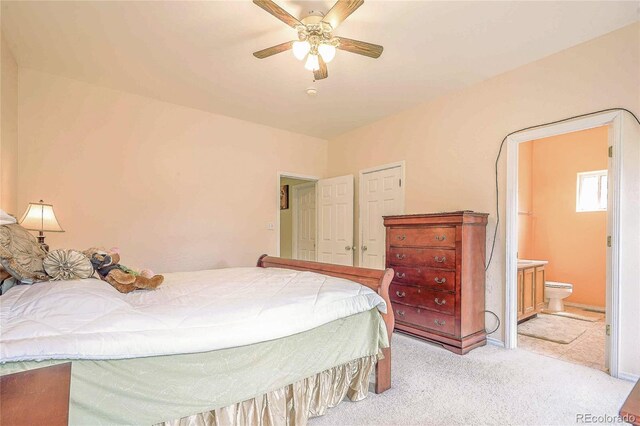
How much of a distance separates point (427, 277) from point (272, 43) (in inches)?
104

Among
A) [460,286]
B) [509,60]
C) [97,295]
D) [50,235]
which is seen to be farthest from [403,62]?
[50,235]

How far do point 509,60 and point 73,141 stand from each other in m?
4.46

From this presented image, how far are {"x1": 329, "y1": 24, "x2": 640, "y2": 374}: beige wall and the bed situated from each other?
73.4 inches

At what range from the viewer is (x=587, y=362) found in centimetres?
264

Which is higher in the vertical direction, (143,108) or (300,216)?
(143,108)

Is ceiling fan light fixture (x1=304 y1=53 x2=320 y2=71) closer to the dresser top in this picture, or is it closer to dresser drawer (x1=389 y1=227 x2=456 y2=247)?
the dresser top

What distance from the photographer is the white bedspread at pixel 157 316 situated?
1112 mm

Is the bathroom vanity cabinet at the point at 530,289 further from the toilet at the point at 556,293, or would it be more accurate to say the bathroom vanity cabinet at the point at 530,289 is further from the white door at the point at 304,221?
the white door at the point at 304,221

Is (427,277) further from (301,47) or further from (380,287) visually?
(301,47)

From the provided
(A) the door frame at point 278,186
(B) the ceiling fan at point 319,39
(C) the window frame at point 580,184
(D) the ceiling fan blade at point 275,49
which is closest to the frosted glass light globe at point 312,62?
(B) the ceiling fan at point 319,39

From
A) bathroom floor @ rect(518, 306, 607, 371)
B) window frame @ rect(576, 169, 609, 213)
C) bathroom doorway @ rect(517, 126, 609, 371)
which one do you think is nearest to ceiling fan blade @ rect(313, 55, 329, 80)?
bathroom doorway @ rect(517, 126, 609, 371)

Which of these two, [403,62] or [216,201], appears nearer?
[403,62]

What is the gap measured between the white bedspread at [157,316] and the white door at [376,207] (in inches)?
91.9

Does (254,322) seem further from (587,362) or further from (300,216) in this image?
(300,216)
